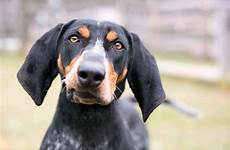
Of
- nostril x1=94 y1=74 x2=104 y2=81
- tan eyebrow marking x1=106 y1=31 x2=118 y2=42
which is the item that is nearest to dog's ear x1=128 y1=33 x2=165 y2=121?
tan eyebrow marking x1=106 y1=31 x2=118 y2=42

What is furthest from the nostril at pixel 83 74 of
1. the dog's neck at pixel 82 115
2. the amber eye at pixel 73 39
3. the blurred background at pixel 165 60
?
the blurred background at pixel 165 60

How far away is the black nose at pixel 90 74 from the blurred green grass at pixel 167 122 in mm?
3853

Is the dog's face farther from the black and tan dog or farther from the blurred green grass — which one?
the blurred green grass

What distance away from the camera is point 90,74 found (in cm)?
343

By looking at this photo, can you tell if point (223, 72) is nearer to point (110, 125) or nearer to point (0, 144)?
point (0, 144)

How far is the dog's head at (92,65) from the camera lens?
353 centimetres

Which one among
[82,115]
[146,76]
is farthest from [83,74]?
[146,76]

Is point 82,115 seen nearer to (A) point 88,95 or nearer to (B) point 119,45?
(A) point 88,95

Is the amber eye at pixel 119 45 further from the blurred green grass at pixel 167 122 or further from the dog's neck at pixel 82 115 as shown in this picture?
the blurred green grass at pixel 167 122

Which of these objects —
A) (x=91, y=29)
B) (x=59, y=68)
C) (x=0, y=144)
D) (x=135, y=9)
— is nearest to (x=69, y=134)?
(x=59, y=68)

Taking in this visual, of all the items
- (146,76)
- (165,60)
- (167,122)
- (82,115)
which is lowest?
(165,60)

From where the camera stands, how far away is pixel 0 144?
7355 mm

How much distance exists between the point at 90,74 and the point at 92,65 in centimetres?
5

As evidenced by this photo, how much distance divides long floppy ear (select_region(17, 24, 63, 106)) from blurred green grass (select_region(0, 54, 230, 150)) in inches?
129
